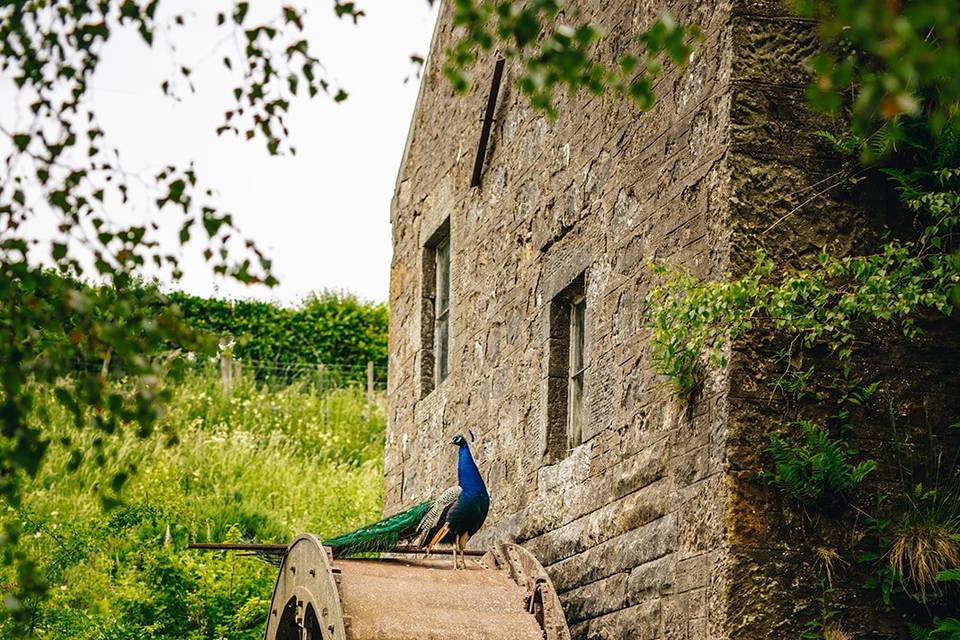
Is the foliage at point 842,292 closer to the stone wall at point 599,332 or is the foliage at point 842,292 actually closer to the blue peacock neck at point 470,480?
the stone wall at point 599,332

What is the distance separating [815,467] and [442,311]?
5.57 metres

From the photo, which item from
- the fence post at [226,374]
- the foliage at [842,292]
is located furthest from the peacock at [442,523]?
the fence post at [226,374]

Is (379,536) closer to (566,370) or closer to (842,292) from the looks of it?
(566,370)

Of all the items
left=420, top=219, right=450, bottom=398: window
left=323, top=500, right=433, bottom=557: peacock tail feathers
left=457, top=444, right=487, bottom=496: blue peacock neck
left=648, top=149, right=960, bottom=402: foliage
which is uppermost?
left=420, top=219, right=450, bottom=398: window

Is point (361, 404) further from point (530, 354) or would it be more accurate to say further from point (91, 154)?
point (91, 154)

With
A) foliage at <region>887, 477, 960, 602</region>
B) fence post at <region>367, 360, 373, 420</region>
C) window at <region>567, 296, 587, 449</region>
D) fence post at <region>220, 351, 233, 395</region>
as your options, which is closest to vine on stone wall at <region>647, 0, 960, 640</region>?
foliage at <region>887, 477, 960, 602</region>

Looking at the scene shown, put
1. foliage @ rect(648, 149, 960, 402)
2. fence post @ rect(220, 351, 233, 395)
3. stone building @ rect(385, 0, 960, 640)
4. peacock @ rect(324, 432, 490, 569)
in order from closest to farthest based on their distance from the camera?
foliage @ rect(648, 149, 960, 402)
stone building @ rect(385, 0, 960, 640)
peacock @ rect(324, 432, 490, 569)
fence post @ rect(220, 351, 233, 395)

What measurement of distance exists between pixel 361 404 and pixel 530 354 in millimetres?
12256

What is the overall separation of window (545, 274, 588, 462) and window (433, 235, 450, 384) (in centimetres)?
259

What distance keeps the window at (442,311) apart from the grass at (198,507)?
2069 millimetres

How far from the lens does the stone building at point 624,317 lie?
6.01 m

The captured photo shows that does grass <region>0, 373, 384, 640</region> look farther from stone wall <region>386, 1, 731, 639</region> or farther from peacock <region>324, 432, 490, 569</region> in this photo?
stone wall <region>386, 1, 731, 639</region>

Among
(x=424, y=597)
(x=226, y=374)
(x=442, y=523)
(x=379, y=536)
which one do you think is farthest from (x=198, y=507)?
(x=424, y=597)

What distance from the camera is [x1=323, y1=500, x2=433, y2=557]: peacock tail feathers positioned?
324 inches
